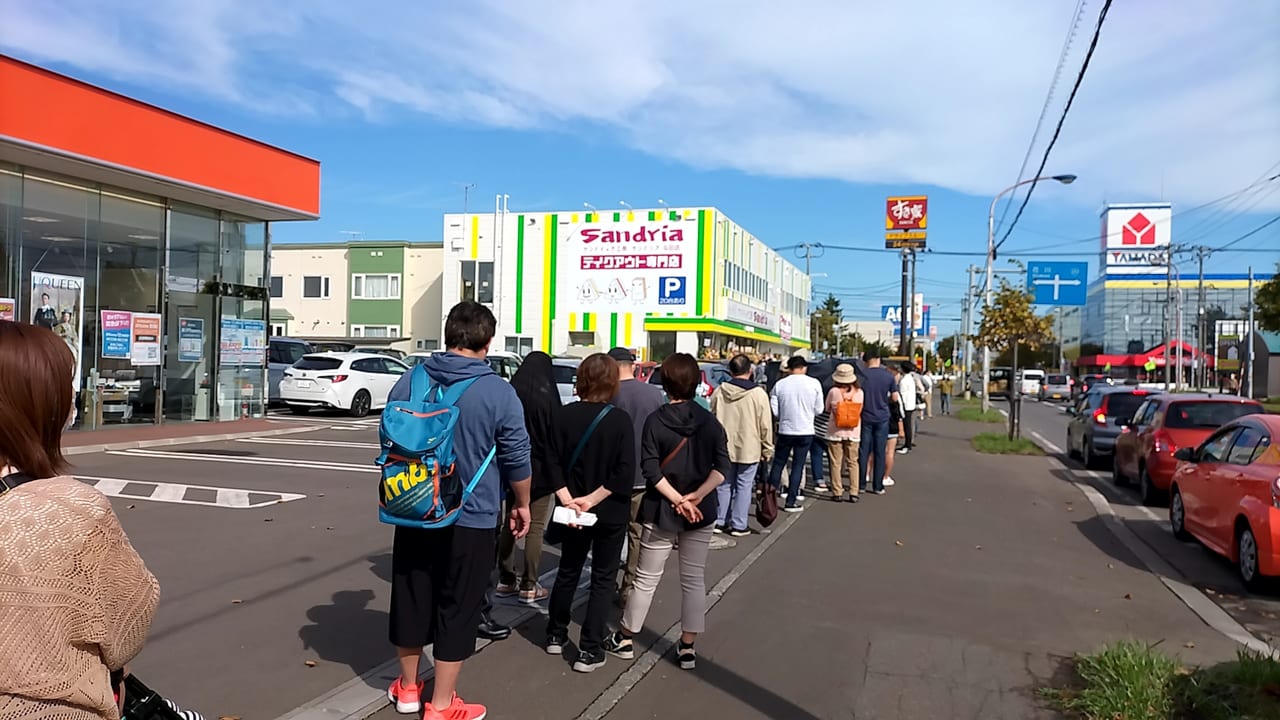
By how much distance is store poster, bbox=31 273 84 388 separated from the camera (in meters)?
15.5

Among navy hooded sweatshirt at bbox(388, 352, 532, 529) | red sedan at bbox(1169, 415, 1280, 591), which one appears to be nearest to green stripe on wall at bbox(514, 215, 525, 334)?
red sedan at bbox(1169, 415, 1280, 591)

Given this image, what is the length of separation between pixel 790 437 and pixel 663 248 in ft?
118

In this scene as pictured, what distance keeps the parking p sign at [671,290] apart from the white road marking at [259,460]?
106ft

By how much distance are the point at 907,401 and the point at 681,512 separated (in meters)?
12.3

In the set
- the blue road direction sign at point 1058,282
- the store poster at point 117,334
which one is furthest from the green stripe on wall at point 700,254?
A: the store poster at point 117,334

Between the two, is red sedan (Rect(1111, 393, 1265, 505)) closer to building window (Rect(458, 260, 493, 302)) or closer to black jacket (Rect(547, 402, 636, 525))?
black jacket (Rect(547, 402, 636, 525))

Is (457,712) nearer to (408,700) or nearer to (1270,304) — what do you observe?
(408,700)

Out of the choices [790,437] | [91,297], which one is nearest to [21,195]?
[91,297]

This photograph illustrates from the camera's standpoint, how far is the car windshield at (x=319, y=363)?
22.5 m

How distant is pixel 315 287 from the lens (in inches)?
2082

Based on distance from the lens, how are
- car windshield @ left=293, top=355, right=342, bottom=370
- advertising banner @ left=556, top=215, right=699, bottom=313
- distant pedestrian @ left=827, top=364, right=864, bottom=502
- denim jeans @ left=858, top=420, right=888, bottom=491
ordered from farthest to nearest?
advertising banner @ left=556, top=215, right=699, bottom=313
car windshield @ left=293, top=355, right=342, bottom=370
denim jeans @ left=858, top=420, right=888, bottom=491
distant pedestrian @ left=827, top=364, right=864, bottom=502

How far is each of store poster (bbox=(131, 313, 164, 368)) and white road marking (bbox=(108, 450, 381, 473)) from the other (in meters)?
3.37

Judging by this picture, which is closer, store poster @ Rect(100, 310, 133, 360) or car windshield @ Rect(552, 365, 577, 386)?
store poster @ Rect(100, 310, 133, 360)

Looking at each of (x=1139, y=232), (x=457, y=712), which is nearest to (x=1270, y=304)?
(x=457, y=712)
